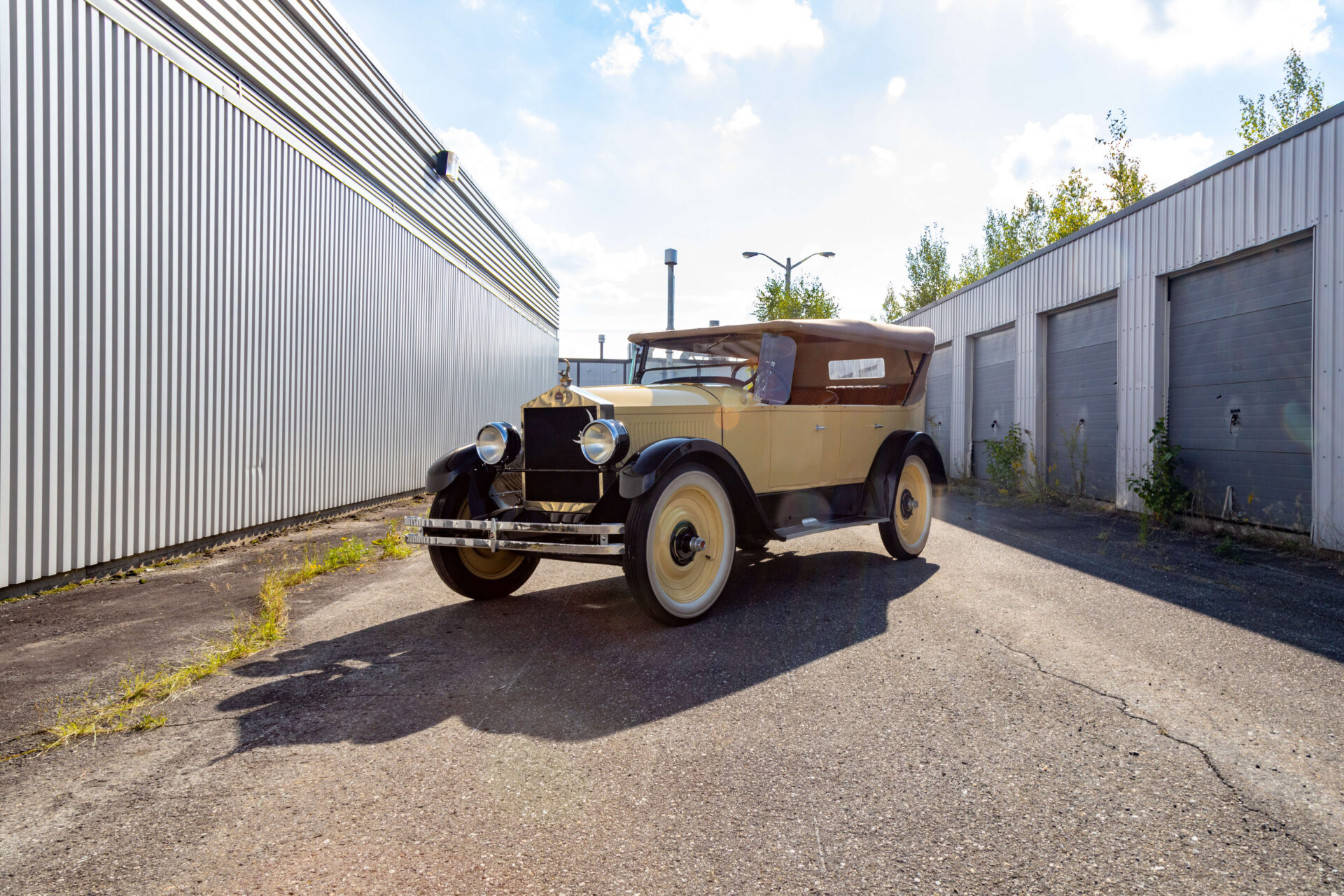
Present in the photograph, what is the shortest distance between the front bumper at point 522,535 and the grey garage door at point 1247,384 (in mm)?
6527

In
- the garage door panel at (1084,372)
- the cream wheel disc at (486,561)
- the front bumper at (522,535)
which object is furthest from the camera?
the garage door panel at (1084,372)

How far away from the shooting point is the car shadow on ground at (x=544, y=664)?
2.72m

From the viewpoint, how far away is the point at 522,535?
4.04 meters

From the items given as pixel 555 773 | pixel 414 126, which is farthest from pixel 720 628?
pixel 414 126

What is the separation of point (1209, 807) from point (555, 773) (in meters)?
1.94

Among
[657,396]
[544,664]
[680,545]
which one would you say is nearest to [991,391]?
[657,396]

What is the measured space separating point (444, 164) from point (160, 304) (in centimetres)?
815

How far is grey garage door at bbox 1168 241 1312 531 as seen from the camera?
6.52 m

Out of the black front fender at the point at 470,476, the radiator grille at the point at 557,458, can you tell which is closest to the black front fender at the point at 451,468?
the black front fender at the point at 470,476

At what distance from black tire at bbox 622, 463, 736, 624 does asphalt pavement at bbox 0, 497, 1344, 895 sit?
186 millimetres

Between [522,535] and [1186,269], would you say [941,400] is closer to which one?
[1186,269]

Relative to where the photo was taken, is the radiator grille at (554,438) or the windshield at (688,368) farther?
the windshield at (688,368)

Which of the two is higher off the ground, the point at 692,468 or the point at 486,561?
the point at 692,468

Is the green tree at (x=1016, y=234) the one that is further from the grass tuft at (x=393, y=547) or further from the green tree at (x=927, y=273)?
the grass tuft at (x=393, y=547)
